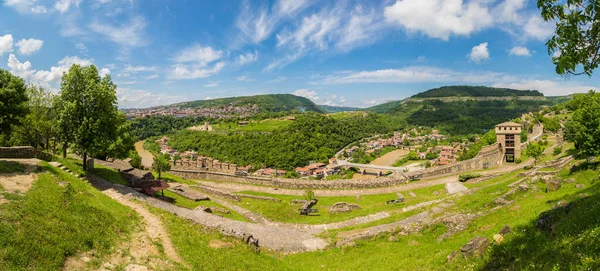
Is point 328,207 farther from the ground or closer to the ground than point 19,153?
closer to the ground

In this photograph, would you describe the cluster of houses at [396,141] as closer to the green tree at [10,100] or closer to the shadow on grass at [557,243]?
the green tree at [10,100]

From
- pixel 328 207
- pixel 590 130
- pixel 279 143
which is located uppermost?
pixel 590 130

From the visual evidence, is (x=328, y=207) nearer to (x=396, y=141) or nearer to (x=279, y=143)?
(x=279, y=143)

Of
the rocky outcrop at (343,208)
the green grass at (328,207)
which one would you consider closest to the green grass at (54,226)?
the green grass at (328,207)

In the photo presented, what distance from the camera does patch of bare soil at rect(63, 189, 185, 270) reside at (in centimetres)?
958

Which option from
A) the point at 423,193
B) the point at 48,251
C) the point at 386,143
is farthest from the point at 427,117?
the point at 48,251

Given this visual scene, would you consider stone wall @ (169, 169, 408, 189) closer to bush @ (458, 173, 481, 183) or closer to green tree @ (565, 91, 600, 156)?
bush @ (458, 173, 481, 183)

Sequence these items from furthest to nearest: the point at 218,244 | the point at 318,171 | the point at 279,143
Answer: the point at 279,143, the point at 318,171, the point at 218,244

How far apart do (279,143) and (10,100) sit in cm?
7364

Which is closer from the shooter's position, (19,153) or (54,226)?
(54,226)

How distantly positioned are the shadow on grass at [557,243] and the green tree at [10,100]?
2489 centimetres

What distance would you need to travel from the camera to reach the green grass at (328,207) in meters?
23.0

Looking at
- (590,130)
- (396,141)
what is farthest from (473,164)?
(396,141)

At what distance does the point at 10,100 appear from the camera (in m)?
17.7
